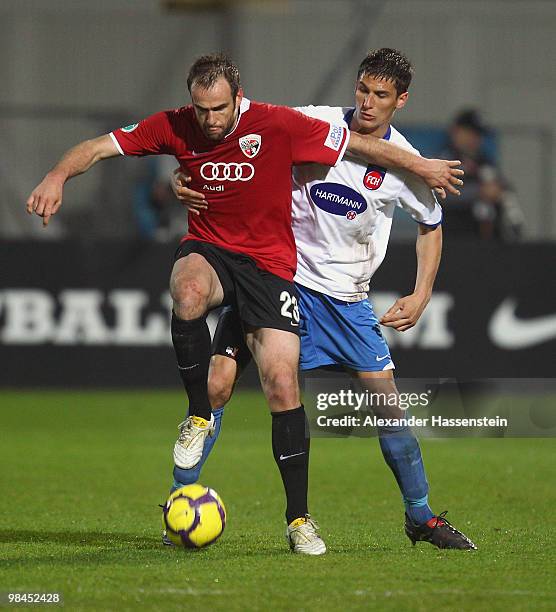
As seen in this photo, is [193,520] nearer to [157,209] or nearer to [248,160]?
[248,160]

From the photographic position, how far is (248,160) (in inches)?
240

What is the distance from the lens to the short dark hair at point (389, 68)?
249 inches

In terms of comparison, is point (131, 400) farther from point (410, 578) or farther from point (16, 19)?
point (410, 578)

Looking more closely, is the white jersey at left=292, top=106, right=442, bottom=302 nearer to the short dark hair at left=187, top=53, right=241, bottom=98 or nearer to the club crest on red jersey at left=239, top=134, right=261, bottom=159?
the club crest on red jersey at left=239, top=134, right=261, bottom=159

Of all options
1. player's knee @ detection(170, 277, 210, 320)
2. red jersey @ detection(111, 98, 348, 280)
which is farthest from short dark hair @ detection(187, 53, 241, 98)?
player's knee @ detection(170, 277, 210, 320)

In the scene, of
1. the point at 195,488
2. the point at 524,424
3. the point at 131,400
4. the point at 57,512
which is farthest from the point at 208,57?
the point at 131,400

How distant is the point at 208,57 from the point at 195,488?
2.02 m

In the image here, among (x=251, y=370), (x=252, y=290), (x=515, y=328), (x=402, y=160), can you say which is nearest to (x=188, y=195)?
(x=252, y=290)

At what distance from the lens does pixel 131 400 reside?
13539 mm

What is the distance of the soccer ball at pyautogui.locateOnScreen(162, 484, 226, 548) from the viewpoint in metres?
5.89

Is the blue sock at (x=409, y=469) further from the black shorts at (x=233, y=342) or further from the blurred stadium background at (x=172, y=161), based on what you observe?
the blurred stadium background at (x=172, y=161)

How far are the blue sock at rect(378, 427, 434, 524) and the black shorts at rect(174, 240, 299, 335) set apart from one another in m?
0.79

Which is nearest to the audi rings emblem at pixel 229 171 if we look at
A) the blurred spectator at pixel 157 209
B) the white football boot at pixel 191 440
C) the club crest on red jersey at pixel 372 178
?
the club crest on red jersey at pixel 372 178

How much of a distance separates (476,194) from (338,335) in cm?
874
